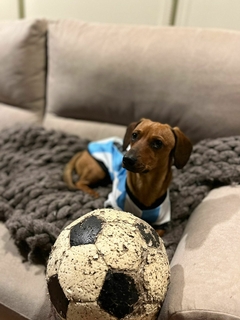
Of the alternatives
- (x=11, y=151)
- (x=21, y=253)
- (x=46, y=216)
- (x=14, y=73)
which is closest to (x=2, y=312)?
(x=21, y=253)

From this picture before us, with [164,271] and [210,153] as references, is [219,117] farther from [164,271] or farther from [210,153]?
[164,271]

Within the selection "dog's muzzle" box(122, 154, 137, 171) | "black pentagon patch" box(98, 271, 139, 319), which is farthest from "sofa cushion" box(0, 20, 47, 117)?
"black pentagon patch" box(98, 271, 139, 319)

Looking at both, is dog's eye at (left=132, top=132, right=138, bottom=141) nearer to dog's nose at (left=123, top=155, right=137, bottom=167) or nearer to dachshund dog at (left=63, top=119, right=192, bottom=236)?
dachshund dog at (left=63, top=119, right=192, bottom=236)

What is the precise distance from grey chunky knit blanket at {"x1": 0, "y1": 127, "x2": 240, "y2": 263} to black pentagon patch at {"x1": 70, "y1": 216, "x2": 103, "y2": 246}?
278 mm

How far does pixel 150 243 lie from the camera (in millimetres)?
755

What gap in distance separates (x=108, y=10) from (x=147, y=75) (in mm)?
706

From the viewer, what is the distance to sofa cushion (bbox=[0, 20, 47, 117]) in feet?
5.32

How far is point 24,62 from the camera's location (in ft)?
5.35

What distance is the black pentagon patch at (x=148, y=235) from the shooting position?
2.49 ft

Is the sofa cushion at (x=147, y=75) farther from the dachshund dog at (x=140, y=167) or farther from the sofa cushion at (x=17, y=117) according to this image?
the dachshund dog at (x=140, y=167)

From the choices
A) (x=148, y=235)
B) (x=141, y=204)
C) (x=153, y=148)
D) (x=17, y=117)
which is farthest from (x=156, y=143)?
(x=17, y=117)

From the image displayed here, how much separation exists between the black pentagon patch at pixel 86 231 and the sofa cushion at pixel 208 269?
9.6 inches

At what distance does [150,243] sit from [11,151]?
94 centimetres

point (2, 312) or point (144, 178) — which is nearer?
point (2, 312)
